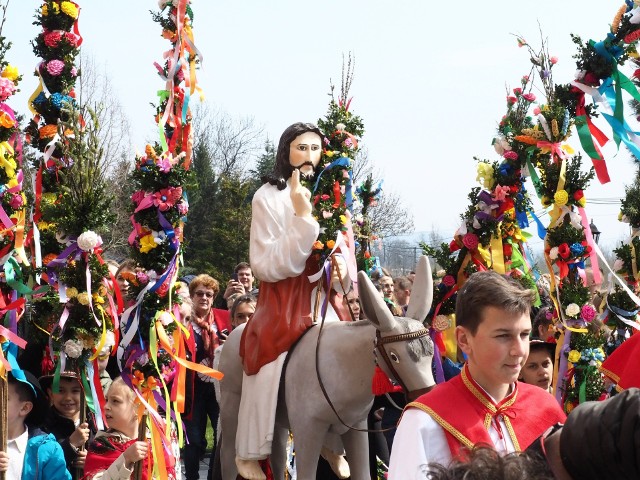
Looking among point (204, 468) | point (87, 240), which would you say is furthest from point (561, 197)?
point (204, 468)

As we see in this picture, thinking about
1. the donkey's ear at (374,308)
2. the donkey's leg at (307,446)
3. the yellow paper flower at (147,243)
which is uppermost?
the yellow paper flower at (147,243)

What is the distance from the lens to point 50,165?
793 cm

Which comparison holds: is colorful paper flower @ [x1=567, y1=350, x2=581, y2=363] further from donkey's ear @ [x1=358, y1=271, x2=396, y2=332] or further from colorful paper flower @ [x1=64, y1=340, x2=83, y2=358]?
colorful paper flower @ [x1=64, y1=340, x2=83, y2=358]

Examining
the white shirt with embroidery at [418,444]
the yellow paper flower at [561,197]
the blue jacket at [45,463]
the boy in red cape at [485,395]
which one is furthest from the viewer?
the yellow paper flower at [561,197]

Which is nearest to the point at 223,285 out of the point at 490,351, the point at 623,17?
the point at 623,17

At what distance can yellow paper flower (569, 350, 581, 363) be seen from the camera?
7059 millimetres

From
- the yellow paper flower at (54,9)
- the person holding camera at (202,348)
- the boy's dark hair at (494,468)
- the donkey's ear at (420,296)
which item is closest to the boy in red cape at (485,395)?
the boy's dark hair at (494,468)

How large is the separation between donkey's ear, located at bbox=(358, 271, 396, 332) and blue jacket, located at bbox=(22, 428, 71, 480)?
209 centimetres

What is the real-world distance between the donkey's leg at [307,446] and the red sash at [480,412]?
11.7 feet

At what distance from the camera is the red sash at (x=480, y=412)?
3395mm

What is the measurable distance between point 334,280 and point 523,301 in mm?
4130

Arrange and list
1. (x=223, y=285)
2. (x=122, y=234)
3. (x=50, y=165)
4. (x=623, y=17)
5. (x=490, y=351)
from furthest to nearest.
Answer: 1. (x=223, y=285)
2. (x=122, y=234)
3. (x=50, y=165)
4. (x=623, y=17)
5. (x=490, y=351)

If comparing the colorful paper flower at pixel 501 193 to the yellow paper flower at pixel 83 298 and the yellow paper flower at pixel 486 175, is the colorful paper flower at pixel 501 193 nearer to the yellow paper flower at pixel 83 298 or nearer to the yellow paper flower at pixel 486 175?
the yellow paper flower at pixel 486 175

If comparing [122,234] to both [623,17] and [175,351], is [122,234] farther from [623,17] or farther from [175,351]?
[623,17]
